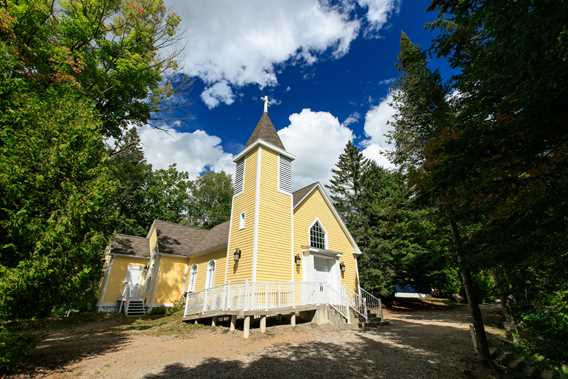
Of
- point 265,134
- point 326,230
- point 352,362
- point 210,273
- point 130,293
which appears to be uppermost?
point 265,134

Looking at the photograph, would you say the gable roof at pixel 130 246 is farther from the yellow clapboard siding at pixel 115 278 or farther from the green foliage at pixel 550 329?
the green foliage at pixel 550 329

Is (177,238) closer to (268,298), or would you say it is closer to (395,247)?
(268,298)

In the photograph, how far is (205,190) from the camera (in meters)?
39.8

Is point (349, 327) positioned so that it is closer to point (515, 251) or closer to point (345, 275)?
point (345, 275)

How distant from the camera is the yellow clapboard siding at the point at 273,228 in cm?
1150

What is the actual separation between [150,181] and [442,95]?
31158mm

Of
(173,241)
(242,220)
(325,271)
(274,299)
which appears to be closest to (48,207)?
(274,299)

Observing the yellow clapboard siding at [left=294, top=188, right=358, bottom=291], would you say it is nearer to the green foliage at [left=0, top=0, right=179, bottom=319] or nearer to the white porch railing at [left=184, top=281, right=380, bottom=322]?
the white porch railing at [left=184, top=281, right=380, bottom=322]

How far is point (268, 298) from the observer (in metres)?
10.1

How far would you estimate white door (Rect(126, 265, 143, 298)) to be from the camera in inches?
681

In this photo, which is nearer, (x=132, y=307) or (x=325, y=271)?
(x=325, y=271)

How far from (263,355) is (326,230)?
8710 millimetres

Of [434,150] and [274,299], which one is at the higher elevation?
[434,150]

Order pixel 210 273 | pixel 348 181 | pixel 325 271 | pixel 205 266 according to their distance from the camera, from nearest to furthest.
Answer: pixel 325 271
pixel 210 273
pixel 205 266
pixel 348 181
